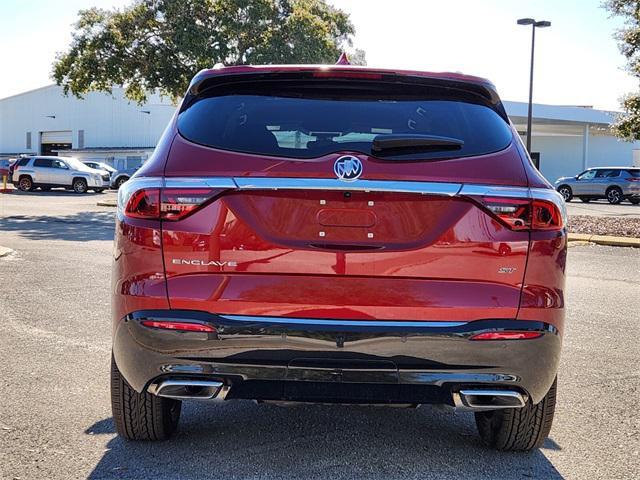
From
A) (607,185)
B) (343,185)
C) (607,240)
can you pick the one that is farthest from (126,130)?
(343,185)

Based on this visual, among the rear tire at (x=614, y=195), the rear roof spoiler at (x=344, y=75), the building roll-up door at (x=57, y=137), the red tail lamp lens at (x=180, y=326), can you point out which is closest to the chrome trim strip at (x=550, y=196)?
the rear roof spoiler at (x=344, y=75)

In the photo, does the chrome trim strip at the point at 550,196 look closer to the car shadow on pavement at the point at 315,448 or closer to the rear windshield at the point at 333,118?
the rear windshield at the point at 333,118

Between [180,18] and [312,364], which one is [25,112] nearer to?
[180,18]

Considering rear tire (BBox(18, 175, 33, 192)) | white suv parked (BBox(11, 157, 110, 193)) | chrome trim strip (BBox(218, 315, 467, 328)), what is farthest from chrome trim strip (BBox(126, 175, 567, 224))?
rear tire (BBox(18, 175, 33, 192))

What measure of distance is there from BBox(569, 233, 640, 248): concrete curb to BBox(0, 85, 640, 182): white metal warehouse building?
29.8 meters

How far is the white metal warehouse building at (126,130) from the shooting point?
1903 inches

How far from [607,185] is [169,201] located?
34.1 meters

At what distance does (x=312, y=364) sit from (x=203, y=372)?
1.48 ft

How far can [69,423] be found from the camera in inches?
161

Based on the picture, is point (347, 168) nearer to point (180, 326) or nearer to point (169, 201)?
point (169, 201)

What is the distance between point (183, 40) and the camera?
90.1ft

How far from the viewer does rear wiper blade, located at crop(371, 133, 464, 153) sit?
3.12 metres

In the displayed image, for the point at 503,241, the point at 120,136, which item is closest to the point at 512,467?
the point at 503,241

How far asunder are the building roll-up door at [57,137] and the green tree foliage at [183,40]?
4474cm
